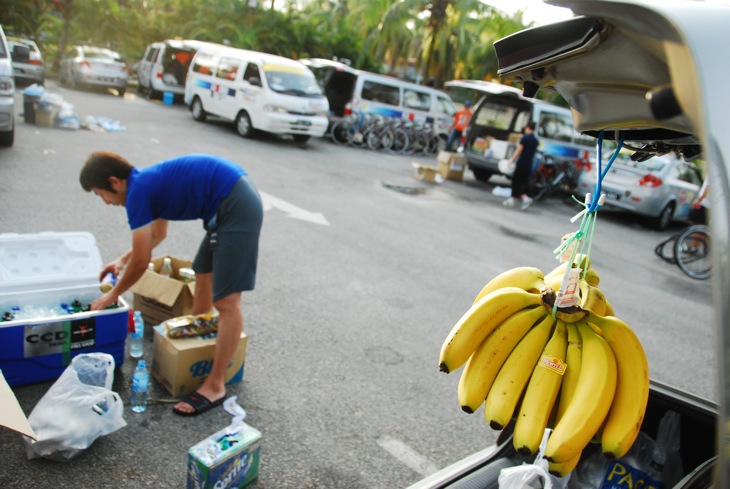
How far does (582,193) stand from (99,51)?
55.6 ft

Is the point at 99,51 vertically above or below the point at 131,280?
above

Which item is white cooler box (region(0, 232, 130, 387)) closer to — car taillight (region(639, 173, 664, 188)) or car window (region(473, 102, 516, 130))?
car taillight (region(639, 173, 664, 188))

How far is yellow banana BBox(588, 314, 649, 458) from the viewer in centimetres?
172

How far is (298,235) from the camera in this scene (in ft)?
23.6

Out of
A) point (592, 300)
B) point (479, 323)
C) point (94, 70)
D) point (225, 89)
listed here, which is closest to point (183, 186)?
point (479, 323)

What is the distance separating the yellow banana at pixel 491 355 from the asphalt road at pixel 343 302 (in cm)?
152

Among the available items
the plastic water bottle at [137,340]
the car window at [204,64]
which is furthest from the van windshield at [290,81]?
the plastic water bottle at [137,340]

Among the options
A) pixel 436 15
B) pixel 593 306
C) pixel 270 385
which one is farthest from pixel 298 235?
pixel 436 15

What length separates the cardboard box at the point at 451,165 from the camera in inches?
536

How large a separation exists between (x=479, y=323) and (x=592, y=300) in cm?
39

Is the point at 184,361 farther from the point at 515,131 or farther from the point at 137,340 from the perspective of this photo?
the point at 515,131

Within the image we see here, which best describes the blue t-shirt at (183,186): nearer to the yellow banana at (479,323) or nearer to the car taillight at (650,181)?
the yellow banana at (479,323)

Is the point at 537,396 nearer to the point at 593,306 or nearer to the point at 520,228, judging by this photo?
the point at 593,306

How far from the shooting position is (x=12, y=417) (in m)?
2.20
